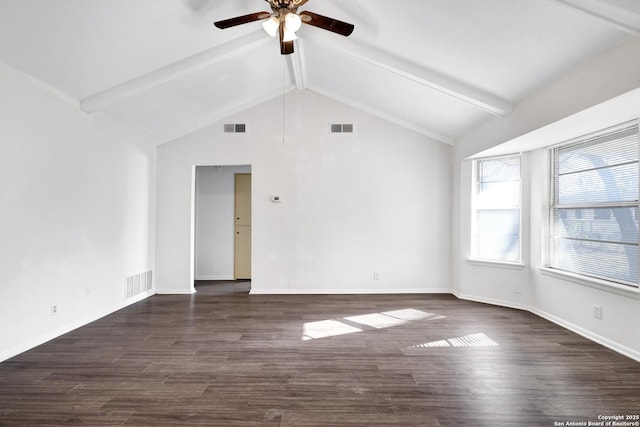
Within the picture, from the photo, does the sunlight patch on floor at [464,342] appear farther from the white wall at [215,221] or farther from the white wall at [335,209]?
the white wall at [215,221]

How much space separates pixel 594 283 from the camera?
3635 mm

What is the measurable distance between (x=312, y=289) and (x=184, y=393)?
3.50 meters

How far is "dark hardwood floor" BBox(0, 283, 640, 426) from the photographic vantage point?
7.35ft

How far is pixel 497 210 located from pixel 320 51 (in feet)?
11.2

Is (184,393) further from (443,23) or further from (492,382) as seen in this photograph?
(443,23)

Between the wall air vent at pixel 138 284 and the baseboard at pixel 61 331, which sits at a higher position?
the wall air vent at pixel 138 284

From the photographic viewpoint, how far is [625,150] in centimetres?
346

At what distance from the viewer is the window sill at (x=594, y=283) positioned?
3217 mm

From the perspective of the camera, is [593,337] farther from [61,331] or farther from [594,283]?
[61,331]

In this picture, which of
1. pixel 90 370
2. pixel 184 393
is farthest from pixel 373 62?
pixel 90 370

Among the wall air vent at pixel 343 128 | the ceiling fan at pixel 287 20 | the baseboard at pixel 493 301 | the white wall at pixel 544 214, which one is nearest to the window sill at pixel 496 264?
the white wall at pixel 544 214

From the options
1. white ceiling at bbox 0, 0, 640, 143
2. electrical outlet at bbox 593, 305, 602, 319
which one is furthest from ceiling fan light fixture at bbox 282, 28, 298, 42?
electrical outlet at bbox 593, 305, 602, 319

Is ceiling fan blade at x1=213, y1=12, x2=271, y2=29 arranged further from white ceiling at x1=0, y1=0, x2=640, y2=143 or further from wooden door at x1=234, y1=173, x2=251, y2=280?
wooden door at x1=234, y1=173, x2=251, y2=280

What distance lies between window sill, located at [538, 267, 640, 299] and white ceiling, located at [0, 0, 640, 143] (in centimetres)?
200
